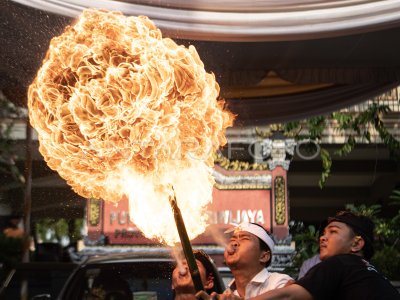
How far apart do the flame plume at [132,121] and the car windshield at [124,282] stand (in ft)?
2.60

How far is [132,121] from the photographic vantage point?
15.1ft

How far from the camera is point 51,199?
10.1m

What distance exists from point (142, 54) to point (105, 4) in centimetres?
190

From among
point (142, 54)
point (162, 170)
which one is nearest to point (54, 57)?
point (142, 54)

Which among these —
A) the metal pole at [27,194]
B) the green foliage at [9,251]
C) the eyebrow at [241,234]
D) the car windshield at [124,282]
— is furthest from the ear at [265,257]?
the green foliage at [9,251]

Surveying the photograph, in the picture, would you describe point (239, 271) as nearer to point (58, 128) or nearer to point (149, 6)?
point (58, 128)

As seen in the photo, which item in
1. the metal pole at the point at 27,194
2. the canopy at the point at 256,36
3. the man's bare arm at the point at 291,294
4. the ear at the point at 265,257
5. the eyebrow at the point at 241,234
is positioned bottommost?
the man's bare arm at the point at 291,294

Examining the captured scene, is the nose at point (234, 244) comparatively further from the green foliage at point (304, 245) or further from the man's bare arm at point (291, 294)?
the green foliage at point (304, 245)

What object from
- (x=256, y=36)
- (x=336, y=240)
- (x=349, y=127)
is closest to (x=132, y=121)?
(x=336, y=240)

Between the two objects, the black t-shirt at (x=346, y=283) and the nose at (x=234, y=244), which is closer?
the black t-shirt at (x=346, y=283)

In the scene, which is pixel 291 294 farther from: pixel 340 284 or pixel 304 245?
pixel 304 245

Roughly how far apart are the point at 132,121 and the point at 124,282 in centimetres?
138

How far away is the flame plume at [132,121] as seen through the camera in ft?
14.2

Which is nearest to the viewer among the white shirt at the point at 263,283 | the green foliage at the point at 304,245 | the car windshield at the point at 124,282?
the white shirt at the point at 263,283
